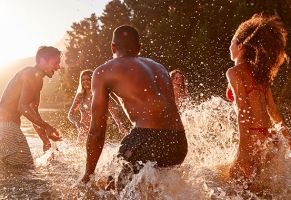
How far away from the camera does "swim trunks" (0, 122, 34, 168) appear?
590cm

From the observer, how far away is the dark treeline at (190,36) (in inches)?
1075

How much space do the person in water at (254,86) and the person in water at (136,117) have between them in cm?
71

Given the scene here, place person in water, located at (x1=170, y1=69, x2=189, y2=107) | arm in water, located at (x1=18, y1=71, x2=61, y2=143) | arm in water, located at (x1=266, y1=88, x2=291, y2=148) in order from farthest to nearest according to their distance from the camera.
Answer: person in water, located at (x1=170, y1=69, x2=189, y2=107) < arm in water, located at (x1=18, y1=71, x2=61, y2=143) < arm in water, located at (x1=266, y1=88, x2=291, y2=148)

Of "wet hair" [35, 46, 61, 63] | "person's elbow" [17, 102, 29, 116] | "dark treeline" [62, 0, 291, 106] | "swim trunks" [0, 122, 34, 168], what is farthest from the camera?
"dark treeline" [62, 0, 291, 106]

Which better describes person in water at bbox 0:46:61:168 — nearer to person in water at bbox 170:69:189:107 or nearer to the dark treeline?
person in water at bbox 170:69:189:107

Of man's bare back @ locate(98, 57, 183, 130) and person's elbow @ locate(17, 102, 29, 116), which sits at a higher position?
man's bare back @ locate(98, 57, 183, 130)

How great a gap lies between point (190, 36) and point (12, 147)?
26.9 m

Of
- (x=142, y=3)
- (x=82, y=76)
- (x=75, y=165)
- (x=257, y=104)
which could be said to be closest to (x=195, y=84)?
(x=142, y=3)

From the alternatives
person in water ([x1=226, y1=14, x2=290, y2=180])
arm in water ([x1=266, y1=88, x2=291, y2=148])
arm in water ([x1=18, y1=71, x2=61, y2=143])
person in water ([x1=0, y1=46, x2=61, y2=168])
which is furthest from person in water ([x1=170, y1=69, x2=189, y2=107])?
person in water ([x1=226, y1=14, x2=290, y2=180])

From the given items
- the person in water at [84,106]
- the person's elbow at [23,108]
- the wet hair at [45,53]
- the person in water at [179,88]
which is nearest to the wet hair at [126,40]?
the person's elbow at [23,108]

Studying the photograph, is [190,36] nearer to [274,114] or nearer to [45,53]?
[45,53]

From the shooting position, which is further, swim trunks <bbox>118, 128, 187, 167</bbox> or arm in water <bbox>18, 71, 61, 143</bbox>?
arm in water <bbox>18, 71, 61, 143</bbox>

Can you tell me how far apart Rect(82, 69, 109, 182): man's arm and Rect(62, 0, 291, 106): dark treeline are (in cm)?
2157

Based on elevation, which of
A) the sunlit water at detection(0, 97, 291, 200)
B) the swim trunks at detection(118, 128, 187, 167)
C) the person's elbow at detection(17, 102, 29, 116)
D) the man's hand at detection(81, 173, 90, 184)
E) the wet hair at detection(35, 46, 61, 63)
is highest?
the wet hair at detection(35, 46, 61, 63)
